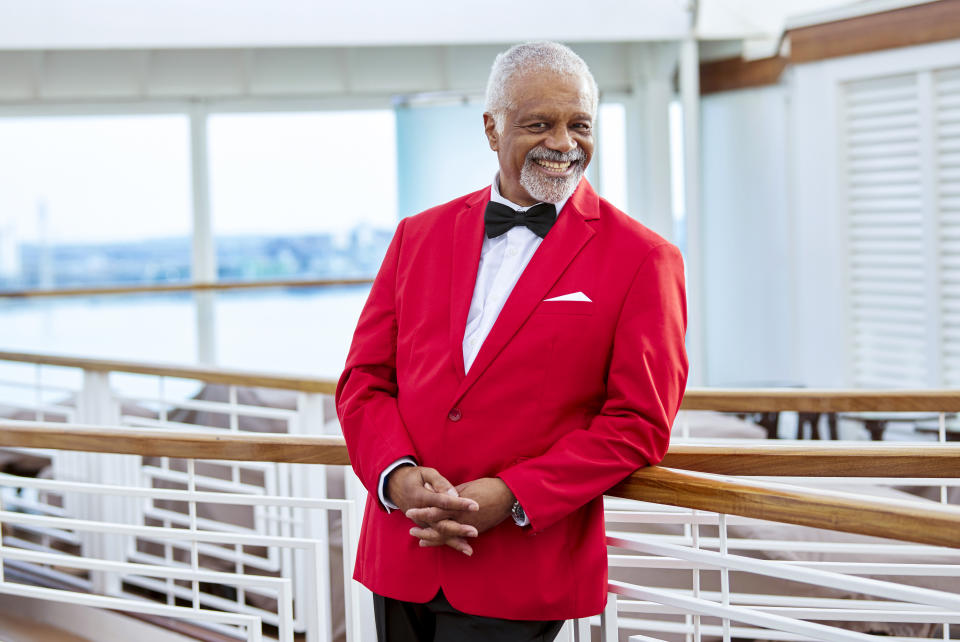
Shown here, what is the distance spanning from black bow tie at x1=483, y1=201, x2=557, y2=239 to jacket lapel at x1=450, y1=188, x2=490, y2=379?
0.02m

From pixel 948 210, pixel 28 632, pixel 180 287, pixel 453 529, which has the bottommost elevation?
pixel 28 632

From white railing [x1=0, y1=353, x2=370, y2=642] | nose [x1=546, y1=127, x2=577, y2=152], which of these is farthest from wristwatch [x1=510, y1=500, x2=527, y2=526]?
white railing [x1=0, y1=353, x2=370, y2=642]

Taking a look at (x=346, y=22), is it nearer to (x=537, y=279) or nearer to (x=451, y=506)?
(x=537, y=279)

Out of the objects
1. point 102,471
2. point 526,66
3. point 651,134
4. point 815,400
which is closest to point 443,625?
point 526,66

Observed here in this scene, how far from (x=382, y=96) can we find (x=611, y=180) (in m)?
1.53

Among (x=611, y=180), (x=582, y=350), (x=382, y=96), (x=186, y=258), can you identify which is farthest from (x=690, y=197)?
(x=582, y=350)

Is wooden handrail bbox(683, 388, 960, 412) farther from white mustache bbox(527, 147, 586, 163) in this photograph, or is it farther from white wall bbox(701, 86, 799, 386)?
white wall bbox(701, 86, 799, 386)

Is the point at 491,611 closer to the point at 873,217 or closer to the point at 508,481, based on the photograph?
the point at 508,481

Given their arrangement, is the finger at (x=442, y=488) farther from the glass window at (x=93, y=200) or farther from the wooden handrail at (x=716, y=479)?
the glass window at (x=93, y=200)

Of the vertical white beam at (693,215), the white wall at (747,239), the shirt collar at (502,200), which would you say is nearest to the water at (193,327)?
the vertical white beam at (693,215)

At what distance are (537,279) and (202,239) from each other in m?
5.13

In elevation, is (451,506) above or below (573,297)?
below

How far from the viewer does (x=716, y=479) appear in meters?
1.50

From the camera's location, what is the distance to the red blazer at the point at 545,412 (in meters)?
1.46
